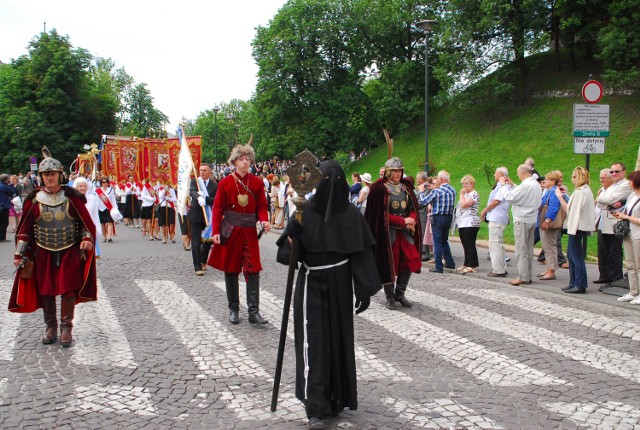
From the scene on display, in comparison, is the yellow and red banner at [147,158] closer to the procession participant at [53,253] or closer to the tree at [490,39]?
the procession participant at [53,253]

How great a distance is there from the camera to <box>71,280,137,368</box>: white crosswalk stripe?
19.9 ft

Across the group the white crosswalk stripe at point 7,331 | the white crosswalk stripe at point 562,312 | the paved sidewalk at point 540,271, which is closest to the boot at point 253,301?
the white crosswalk stripe at point 7,331

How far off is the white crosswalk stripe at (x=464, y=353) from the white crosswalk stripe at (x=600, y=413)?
0.53 m

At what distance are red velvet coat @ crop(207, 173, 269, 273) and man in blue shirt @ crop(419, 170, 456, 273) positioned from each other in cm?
507

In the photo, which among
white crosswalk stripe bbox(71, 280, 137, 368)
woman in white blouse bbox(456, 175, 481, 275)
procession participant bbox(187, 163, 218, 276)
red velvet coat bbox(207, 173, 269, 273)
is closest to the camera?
white crosswalk stripe bbox(71, 280, 137, 368)

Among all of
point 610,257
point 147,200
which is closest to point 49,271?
point 610,257

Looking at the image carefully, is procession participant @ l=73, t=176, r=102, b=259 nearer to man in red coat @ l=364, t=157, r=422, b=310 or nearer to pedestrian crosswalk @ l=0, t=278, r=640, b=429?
pedestrian crosswalk @ l=0, t=278, r=640, b=429

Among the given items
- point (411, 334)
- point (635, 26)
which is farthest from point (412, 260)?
point (635, 26)

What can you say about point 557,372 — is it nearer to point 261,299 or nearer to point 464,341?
point 464,341

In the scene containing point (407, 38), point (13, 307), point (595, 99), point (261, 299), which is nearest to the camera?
point (13, 307)

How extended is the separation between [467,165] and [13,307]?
102ft

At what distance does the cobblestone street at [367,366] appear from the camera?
182 inches

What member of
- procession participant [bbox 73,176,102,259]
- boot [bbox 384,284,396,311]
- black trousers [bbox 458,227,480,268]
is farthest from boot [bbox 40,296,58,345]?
black trousers [bbox 458,227,480,268]

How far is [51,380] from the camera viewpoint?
5.44 m
